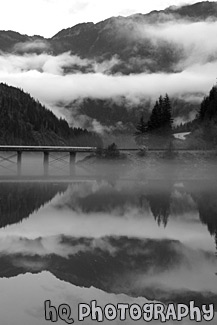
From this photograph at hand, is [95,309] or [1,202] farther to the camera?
[1,202]

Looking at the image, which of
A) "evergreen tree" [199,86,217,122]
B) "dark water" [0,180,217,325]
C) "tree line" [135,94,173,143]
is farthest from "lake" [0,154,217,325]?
"evergreen tree" [199,86,217,122]

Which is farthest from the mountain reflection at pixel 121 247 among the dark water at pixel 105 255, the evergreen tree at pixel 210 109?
the evergreen tree at pixel 210 109

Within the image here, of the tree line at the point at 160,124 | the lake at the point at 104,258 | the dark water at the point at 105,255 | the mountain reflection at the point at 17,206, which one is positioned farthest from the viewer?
the tree line at the point at 160,124

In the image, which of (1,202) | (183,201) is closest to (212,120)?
(183,201)

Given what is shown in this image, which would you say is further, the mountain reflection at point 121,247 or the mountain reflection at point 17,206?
the mountain reflection at point 17,206

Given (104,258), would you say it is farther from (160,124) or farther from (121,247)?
(160,124)

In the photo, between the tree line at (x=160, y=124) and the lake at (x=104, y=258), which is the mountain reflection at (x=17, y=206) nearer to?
the lake at (x=104, y=258)

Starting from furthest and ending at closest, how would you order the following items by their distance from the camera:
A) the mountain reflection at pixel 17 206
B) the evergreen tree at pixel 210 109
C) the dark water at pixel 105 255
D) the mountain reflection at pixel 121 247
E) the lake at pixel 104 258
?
the evergreen tree at pixel 210 109 < the mountain reflection at pixel 17 206 < the mountain reflection at pixel 121 247 < the dark water at pixel 105 255 < the lake at pixel 104 258

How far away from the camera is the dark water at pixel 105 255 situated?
53.7ft

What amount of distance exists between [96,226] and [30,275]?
12.3 metres

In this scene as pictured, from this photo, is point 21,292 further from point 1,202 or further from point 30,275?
point 1,202

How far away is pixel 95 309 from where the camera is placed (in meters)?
14.9

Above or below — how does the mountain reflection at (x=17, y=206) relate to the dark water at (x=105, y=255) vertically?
below

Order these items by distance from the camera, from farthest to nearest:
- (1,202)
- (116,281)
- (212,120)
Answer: (212,120), (1,202), (116,281)
